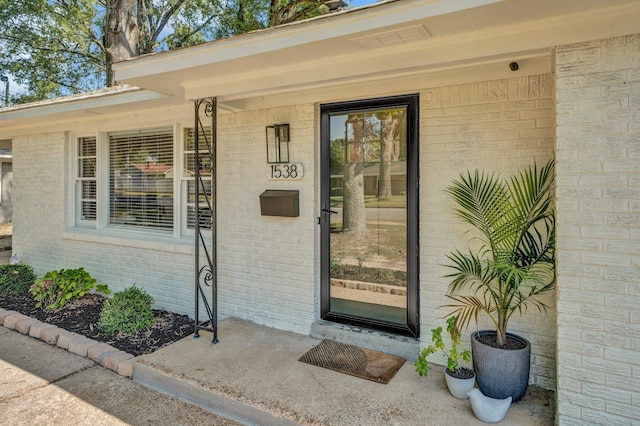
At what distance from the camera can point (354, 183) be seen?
3832mm

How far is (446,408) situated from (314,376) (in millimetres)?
1011

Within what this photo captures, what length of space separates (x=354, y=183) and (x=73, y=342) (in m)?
3.16

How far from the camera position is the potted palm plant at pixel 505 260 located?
2734 mm

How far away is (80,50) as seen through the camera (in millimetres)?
15641

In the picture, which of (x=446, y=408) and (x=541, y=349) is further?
(x=541, y=349)

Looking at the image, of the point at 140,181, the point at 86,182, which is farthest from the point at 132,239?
the point at 86,182

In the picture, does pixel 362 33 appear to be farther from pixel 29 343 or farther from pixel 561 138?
pixel 29 343

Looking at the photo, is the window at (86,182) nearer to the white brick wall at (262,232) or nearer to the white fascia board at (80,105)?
the white fascia board at (80,105)

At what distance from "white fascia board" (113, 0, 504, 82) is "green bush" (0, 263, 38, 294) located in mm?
3846

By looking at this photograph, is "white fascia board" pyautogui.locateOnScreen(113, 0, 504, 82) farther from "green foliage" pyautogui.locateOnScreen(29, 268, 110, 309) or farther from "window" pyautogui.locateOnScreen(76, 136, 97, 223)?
"window" pyautogui.locateOnScreen(76, 136, 97, 223)

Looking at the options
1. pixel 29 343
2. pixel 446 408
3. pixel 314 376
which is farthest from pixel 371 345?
pixel 29 343

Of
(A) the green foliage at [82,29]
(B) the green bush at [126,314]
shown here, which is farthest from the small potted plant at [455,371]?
(A) the green foliage at [82,29]

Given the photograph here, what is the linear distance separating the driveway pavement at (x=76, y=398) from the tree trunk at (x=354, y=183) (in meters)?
1.96

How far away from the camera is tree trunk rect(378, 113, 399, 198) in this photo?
3.62 m
